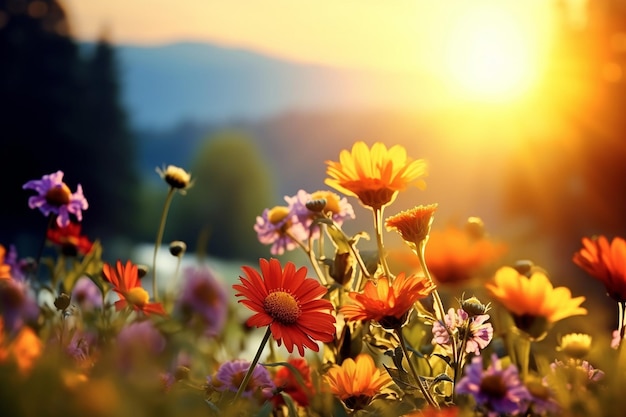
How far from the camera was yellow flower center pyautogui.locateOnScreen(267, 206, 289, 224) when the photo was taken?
1.66 m

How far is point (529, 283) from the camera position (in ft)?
3.21

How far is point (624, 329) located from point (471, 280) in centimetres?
30

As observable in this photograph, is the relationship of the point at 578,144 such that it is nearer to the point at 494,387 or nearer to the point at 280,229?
the point at 280,229

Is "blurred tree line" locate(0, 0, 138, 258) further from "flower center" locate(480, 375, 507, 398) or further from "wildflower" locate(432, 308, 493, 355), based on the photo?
"flower center" locate(480, 375, 507, 398)

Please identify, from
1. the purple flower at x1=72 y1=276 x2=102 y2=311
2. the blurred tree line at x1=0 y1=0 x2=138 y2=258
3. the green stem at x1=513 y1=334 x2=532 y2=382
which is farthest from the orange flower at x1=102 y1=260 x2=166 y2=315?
the blurred tree line at x1=0 y1=0 x2=138 y2=258

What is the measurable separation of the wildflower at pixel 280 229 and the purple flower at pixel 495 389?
0.76 metres

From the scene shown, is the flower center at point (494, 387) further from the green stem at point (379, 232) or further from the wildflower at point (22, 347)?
the wildflower at point (22, 347)

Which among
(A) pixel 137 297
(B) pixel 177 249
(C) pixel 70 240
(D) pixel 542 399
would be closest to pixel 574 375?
(D) pixel 542 399

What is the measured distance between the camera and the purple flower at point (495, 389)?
906mm

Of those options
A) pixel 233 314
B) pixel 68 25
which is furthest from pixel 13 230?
pixel 233 314

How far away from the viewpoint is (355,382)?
1238 millimetres

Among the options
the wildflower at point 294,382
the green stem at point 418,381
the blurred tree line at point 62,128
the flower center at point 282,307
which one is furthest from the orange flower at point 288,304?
the blurred tree line at point 62,128

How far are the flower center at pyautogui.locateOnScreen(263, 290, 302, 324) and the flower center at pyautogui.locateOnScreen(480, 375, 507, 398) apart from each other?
0.36m

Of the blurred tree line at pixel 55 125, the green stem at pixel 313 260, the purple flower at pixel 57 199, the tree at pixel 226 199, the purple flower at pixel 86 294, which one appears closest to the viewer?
the green stem at pixel 313 260
